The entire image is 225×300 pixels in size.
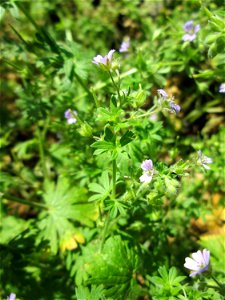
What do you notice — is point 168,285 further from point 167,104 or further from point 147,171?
point 167,104

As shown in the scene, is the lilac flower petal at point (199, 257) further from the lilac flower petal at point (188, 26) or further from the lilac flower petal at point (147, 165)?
the lilac flower petal at point (188, 26)

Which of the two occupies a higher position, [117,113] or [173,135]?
[117,113]

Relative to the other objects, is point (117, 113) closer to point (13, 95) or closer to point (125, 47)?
point (125, 47)

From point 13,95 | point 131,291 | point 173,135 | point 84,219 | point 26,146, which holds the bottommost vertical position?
point 131,291

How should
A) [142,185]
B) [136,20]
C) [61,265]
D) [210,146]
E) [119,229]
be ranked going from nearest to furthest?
1. [142,185]
2. [119,229]
3. [61,265]
4. [210,146]
5. [136,20]

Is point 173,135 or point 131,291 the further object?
point 173,135

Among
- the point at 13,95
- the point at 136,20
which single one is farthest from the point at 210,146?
the point at 13,95
